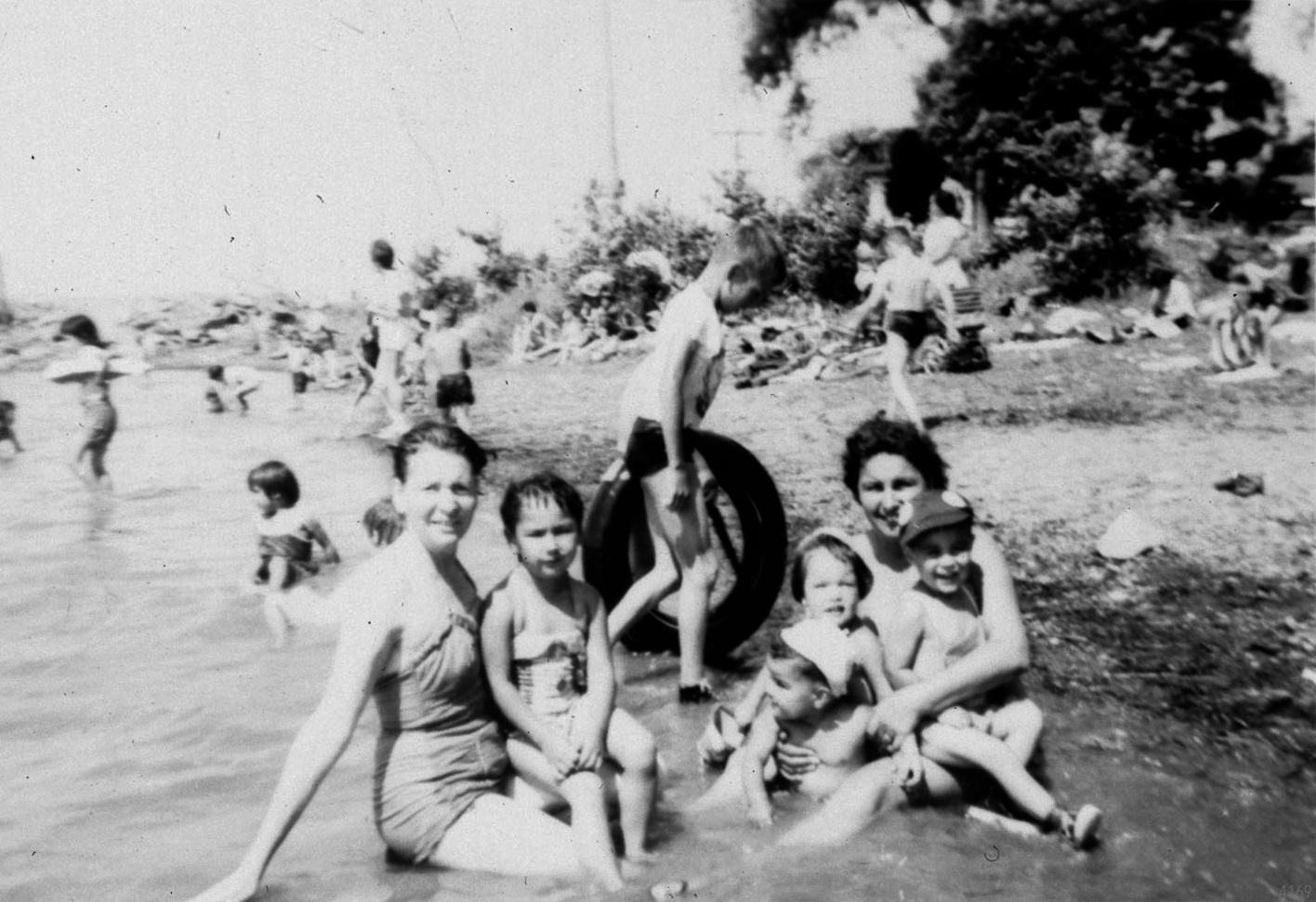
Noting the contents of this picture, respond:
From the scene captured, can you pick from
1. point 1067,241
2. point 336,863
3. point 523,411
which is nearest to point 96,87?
point 336,863

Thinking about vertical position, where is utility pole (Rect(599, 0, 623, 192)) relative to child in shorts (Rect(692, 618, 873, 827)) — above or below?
above

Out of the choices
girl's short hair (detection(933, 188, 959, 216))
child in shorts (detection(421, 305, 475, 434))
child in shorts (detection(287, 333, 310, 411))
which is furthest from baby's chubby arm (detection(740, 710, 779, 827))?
child in shorts (detection(287, 333, 310, 411))

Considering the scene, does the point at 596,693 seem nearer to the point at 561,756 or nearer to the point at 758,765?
the point at 561,756

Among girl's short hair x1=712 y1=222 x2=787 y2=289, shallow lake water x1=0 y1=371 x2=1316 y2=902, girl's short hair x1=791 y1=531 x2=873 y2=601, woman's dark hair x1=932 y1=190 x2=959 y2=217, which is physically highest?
woman's dark hair x1=932 y1=190 x2=959 y2=217

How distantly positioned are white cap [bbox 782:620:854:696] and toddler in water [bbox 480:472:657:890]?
41 centimetres

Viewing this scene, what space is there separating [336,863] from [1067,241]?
10.0 meters

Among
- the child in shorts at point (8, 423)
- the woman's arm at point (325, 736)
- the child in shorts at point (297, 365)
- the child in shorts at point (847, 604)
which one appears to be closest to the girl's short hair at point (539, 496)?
the woman's arm at point (325, 736)

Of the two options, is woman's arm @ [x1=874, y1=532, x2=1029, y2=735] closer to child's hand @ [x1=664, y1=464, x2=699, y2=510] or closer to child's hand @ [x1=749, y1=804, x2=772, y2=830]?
child's hand @ [x1=749, y1=804, x2=772, y2=830]

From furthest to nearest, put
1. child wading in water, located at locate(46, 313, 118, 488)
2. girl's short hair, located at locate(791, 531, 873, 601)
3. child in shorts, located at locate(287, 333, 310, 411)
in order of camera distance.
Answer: child in shorts, located at locate(287, 333, 310, 411), child wading in water, located at locate(46, 313, 118, 488), girl's short hair, located at locate(791, 531, 873, 601)

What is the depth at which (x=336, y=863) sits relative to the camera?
2.84m

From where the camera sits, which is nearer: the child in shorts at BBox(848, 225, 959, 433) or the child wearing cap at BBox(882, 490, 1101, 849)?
the child wearing cap at BBox(882, 490, 1101, 849)

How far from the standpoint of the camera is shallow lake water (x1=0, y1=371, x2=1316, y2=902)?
259cm

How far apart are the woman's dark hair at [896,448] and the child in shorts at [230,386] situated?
8.42 metres

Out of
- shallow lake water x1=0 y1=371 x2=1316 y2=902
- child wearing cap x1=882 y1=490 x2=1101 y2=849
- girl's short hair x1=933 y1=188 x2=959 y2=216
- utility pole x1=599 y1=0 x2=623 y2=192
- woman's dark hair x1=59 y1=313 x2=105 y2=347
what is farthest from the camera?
girl's short hair x1=933 y1=188 x2=959 y2=216
